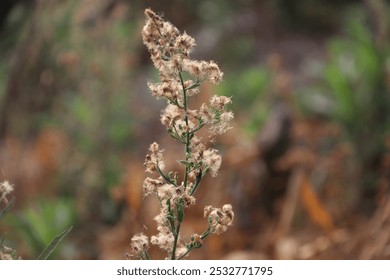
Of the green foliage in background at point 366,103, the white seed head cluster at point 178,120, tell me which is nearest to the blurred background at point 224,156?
the green foliage in background at point 366,103

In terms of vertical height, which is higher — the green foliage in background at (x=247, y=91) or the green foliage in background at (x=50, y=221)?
the green foliage in background at (x=247, y=91)

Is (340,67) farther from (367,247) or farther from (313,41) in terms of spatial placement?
(313,41)

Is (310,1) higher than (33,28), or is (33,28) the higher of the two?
(310,1)

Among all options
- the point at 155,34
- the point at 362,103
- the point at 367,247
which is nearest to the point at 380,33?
the point at 362,103

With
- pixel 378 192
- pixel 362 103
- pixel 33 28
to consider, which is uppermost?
pixel 362 103

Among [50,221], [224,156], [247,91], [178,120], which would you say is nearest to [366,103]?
[224,156]

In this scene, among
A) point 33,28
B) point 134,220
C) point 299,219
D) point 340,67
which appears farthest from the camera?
point 340,67

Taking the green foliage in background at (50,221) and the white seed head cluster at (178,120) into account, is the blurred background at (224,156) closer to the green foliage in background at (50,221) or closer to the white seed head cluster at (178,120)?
the green foliage in background at (50,221)
